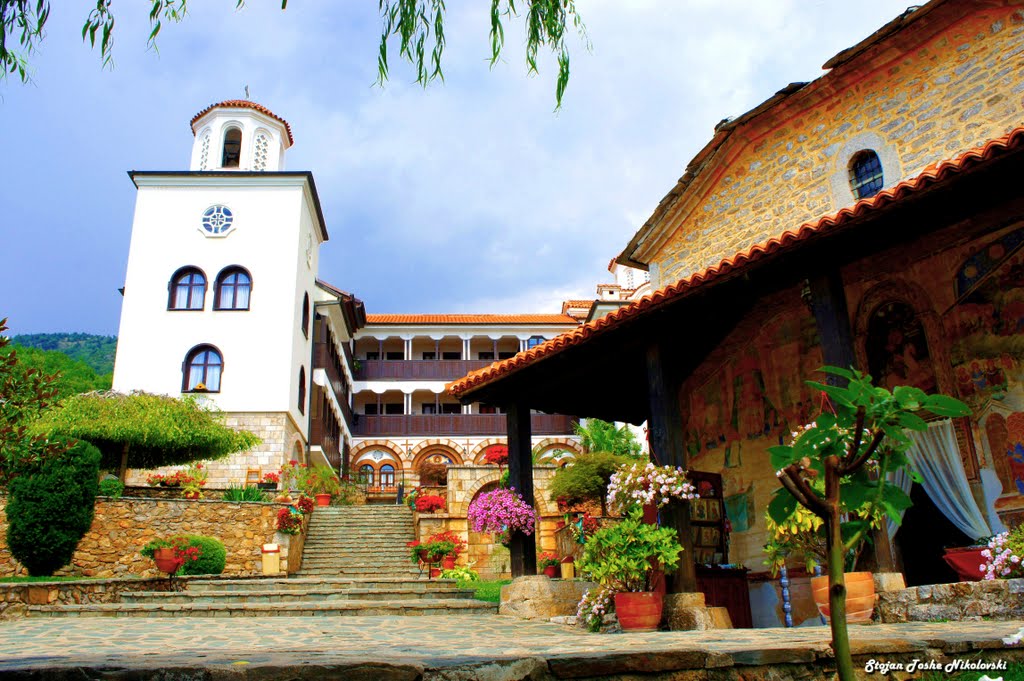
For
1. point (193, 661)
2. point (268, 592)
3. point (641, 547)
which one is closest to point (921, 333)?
point (641, 547)

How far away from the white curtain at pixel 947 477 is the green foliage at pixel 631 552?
2328mm

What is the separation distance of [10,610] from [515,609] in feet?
20.0

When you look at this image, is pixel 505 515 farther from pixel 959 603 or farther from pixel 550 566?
pixel 550 566

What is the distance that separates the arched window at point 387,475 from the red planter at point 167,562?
16674mm

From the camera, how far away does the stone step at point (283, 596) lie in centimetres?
1073

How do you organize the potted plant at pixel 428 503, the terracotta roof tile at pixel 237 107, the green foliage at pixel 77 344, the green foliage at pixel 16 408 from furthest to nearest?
the green foliage at pixel 77 344, the terracotta roof tile at pixel 237 107, the potted plant at pixel 428 503, the green foliage at pixel 16 408

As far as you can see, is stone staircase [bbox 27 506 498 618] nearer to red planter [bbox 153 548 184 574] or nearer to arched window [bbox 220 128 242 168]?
red planter [bbox 153 548 184 574]

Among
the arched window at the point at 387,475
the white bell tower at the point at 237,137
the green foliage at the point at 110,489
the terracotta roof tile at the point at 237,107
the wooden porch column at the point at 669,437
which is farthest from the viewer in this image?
the arched window at the point at 387,475

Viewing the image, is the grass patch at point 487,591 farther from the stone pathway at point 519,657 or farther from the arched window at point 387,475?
the arched window at point 387,475

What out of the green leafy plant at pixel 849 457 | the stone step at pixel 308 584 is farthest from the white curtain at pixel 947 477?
the stone step at pixel 308 584

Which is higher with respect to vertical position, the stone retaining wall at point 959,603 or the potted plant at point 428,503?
the potted plant at point 428,503

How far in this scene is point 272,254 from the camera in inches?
891

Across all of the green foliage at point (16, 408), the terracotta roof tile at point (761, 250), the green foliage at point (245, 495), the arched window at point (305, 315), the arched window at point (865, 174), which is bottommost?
the green foliage at point (16, 408)

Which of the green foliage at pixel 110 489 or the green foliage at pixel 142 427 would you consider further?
the green foliage at pixel 142 427
